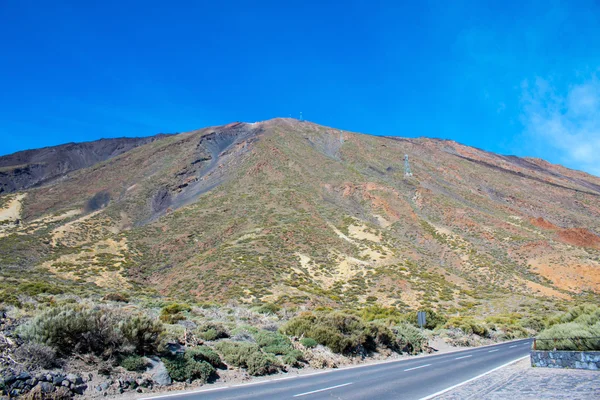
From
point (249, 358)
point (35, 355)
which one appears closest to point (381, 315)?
point (249, 358)

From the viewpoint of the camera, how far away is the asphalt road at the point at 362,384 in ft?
28.3

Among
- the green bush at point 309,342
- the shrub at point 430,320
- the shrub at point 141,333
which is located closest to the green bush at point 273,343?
the green bush at point 309,342

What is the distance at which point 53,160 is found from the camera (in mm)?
126312

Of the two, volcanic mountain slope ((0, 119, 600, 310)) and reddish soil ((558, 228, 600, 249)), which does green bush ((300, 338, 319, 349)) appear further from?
reddish soil ((558, 228, 600, 249))

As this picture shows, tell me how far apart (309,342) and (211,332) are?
3790mm

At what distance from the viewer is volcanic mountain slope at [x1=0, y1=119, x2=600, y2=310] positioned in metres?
38.4

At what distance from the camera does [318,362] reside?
526 inches

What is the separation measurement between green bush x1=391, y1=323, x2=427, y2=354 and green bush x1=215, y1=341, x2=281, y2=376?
28.8ft

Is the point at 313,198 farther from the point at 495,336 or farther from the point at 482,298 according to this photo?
the point at 495,336

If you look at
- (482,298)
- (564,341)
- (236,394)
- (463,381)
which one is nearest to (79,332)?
(236,394)

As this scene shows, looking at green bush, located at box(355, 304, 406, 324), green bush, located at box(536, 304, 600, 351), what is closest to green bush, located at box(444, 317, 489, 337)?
green bush, located at box(355, 304, 406, 324)

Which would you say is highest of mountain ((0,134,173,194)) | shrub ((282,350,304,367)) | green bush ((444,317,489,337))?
mountain ((0,134,173,194))

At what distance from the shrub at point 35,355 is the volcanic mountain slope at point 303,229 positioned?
2449cm

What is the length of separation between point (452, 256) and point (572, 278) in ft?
42.3
